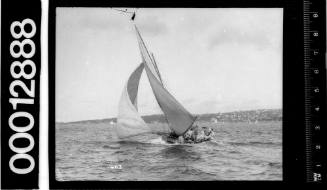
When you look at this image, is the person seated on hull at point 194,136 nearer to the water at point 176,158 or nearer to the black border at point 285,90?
the water at point 176,158

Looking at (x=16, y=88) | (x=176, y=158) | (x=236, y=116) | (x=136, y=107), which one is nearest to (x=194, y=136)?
(x=176, y=158)

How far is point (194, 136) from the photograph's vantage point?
9.02 ft

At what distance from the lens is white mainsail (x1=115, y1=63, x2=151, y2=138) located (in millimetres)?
2705

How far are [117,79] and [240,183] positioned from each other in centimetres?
91

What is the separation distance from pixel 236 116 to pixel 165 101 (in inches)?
16.2

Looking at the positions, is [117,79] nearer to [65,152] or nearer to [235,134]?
[65,152]

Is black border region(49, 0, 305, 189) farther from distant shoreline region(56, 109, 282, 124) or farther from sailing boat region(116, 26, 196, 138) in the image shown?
sailing boat region(116, 26, 196, 138)

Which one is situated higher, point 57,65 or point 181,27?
point 181,27

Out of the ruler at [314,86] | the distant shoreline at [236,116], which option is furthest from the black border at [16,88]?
the ruler at [314,86]

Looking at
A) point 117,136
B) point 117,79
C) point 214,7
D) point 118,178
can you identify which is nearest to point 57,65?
point 117,79

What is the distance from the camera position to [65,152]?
8.95 ft

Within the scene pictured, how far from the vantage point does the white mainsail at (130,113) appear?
271 cm

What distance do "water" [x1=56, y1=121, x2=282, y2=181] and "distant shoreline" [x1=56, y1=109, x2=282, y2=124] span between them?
29 millimetres

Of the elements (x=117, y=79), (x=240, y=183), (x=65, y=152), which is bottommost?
(x=240, y=183)
